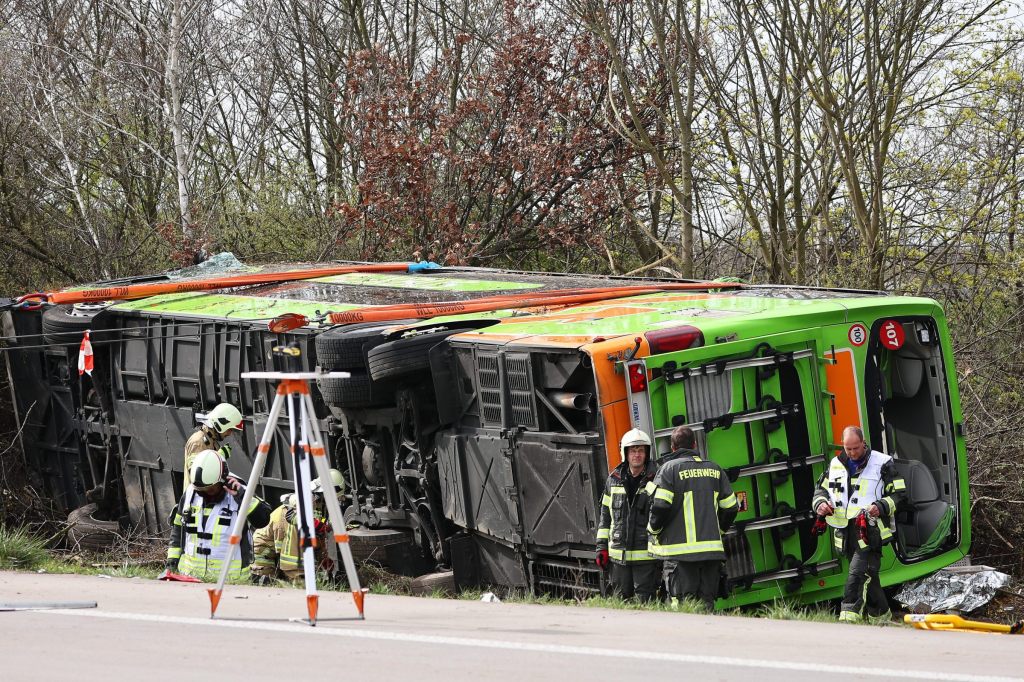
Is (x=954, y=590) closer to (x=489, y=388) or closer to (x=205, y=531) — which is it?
(x=489, y=388)

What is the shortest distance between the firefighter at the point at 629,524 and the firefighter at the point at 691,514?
9cm

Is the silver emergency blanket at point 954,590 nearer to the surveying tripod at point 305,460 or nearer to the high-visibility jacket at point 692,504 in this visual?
the high-visibility jacket at point 692,504

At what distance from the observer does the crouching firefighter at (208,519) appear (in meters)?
8.12

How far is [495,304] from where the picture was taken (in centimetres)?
993

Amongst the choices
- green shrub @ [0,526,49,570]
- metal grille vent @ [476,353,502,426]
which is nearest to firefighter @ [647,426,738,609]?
metal grille vent @ [476,353,502,426]

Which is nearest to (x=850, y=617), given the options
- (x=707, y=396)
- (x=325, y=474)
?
(x=707, y=396)

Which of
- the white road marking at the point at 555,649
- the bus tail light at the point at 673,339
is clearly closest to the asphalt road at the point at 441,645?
the white road marking at the point at 555,649

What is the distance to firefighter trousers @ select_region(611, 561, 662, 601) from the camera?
7703 mm

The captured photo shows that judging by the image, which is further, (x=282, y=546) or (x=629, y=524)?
(x=282, y=546)

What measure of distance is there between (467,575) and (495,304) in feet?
7.27

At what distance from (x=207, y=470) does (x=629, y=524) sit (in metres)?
2.64

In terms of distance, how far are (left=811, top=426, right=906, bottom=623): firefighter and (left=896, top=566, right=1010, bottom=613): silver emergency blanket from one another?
0.43m

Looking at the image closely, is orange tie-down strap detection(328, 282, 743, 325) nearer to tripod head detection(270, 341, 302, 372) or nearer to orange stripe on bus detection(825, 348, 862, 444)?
tripod head detection(270, 341, 302, 372)

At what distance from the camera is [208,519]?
27.2 ft
